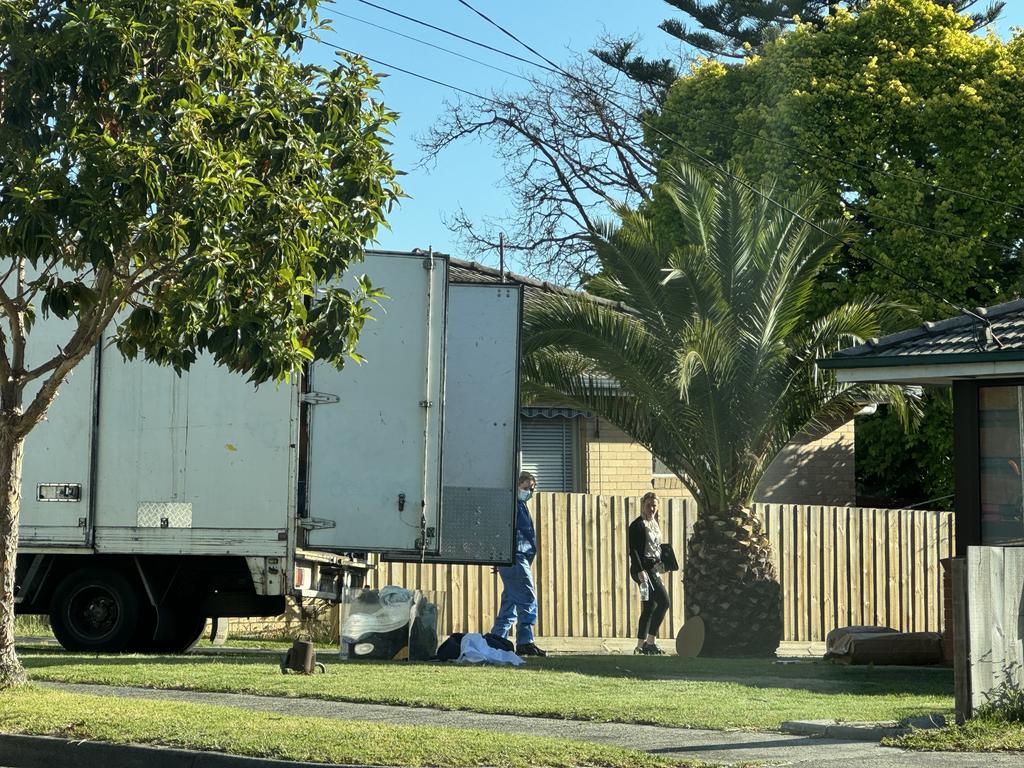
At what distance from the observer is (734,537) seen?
1709 cm

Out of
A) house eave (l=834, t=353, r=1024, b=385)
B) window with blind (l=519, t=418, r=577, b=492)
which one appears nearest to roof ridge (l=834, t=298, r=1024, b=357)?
house eave (l=834, t=353, r=1024, b=385)

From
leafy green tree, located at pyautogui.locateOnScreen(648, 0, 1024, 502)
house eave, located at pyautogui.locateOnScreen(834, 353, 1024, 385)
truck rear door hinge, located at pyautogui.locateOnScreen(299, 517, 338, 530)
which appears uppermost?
leafy green tree, located at pyautogui.locateOnScreen(648, 0, 1024, 502)

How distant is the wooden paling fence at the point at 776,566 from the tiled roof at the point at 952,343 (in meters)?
4.60

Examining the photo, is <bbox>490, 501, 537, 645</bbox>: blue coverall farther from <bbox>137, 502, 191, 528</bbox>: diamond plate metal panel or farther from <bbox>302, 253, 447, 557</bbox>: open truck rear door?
<bbox>137, 502, 191, 528</bbox>: diamond plate metal panel

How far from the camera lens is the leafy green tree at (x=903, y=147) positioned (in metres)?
30.5

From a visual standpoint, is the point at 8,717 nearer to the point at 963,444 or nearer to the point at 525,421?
the point at 963,444

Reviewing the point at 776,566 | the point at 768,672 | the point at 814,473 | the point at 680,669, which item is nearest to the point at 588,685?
the point at 680,669

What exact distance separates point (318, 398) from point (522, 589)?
340cm

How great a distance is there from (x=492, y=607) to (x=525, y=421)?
218 inches

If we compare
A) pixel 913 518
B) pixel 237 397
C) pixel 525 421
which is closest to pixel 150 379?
pixel 237 397

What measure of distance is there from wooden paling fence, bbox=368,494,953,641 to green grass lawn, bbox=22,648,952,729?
329 centimetres

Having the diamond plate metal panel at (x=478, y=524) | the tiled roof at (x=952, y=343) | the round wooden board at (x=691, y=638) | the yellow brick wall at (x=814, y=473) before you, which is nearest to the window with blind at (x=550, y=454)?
the yellow brick wall at (x=814, y=473)

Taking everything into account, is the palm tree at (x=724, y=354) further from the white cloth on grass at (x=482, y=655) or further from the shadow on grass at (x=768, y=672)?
the white cloth on grass at (x=482, y=655)

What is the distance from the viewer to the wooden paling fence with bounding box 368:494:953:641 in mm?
18438
